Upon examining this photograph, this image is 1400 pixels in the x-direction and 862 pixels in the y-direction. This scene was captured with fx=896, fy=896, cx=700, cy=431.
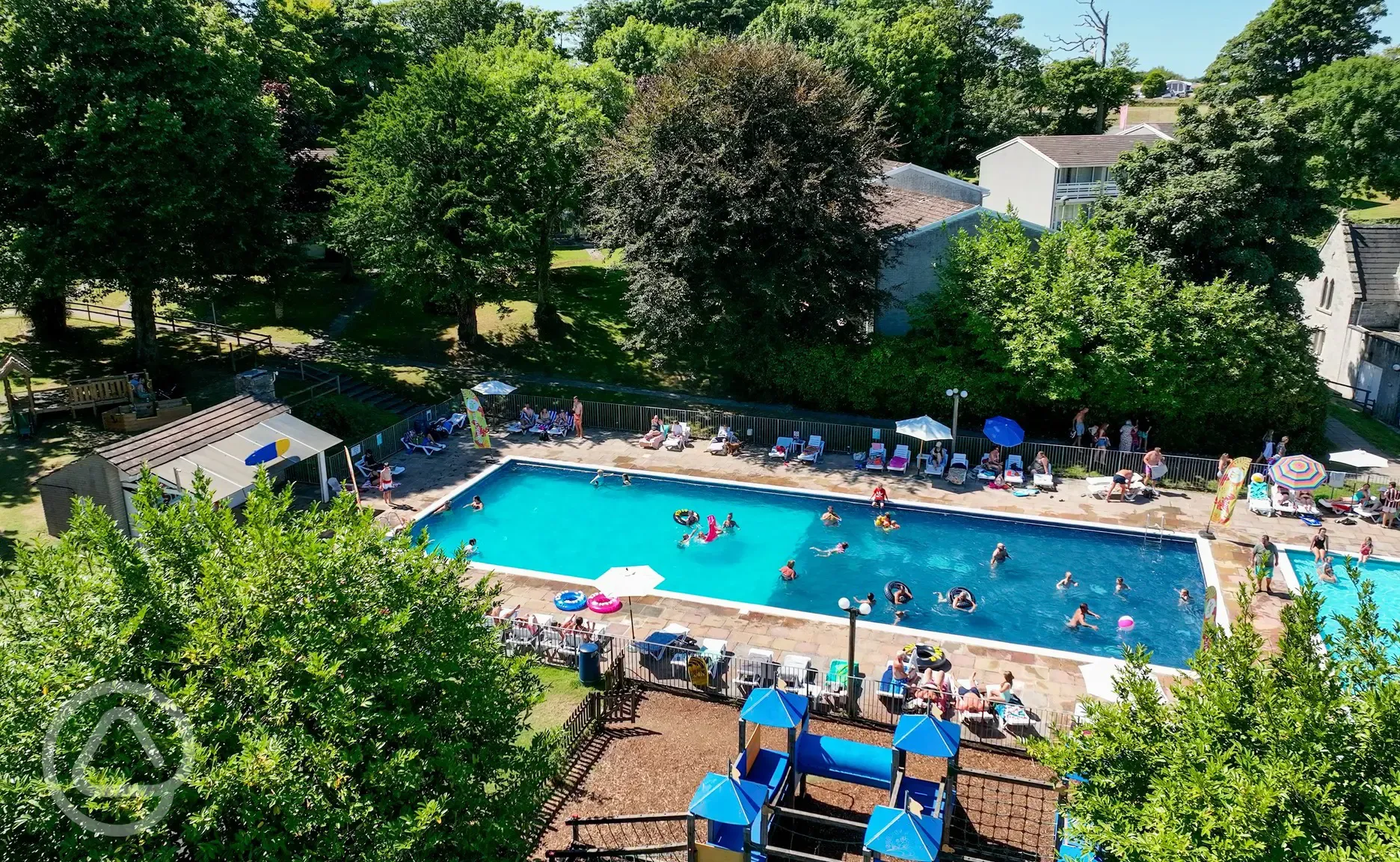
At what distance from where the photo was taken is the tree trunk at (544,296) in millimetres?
40003

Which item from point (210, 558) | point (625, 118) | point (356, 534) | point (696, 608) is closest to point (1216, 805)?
point (356, 534)

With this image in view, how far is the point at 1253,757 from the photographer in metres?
8.86

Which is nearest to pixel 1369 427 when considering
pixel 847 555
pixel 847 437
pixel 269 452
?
pixel 847 437

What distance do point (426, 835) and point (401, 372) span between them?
31.5m

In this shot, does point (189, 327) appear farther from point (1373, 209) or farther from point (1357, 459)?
point (1373, 209)

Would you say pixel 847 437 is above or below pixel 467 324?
below

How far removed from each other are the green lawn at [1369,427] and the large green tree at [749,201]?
62.9 feet

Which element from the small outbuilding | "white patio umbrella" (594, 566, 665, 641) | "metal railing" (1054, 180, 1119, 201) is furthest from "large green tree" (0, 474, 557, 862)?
"metal railing" (1054, 180, 1119, 201)

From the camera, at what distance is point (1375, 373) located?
122 ft

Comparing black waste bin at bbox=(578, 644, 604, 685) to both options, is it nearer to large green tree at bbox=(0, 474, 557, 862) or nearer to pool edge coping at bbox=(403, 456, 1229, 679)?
pool edge coping at bbox=(403, 456, 1229, 679)

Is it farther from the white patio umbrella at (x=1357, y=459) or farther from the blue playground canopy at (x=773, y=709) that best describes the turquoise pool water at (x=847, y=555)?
the blue playground canopy at (x=773, y=709)

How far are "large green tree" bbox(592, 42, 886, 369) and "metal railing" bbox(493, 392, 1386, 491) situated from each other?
2920 millimetres

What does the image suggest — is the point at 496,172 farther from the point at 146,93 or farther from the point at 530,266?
the point at 146,93

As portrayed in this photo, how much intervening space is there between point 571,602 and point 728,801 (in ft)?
32.7
